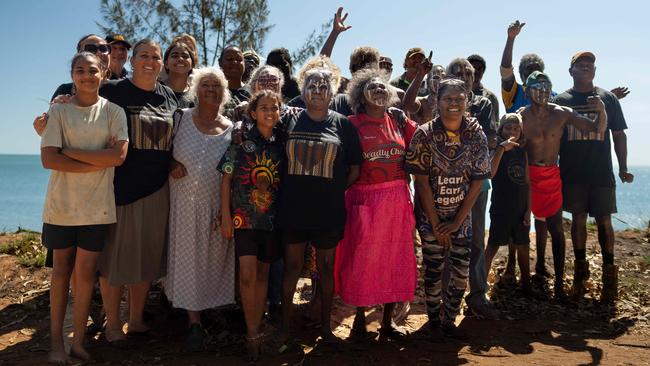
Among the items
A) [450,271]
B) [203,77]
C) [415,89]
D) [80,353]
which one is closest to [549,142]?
[415,89]

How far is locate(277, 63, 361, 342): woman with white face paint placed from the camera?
13.5 feet

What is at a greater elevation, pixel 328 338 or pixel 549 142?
pixel 549 142

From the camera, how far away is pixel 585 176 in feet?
19.5

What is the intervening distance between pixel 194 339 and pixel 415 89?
2.97 meters

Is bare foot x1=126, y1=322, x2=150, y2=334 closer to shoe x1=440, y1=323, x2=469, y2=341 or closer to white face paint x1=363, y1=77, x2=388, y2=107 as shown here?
shoe x1=440, y1=323, x2=469, y2=341

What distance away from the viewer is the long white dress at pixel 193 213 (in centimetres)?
430

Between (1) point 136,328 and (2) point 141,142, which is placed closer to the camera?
(2) point 141,142

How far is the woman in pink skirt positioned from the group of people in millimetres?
12

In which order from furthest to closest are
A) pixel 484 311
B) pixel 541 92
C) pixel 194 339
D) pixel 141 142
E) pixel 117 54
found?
pixel 117 54 → pixel 541 92 → pixel 484 311 → pixel 194 339 → pixel 141 142

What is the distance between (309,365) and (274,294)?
3.52 ft

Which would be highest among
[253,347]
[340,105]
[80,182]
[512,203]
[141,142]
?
[340,105]

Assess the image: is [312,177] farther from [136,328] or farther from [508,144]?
[508,144]

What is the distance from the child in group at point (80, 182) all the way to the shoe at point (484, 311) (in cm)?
352

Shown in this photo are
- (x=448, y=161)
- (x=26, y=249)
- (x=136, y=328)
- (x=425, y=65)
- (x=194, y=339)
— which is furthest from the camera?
(x=26, y=249)
